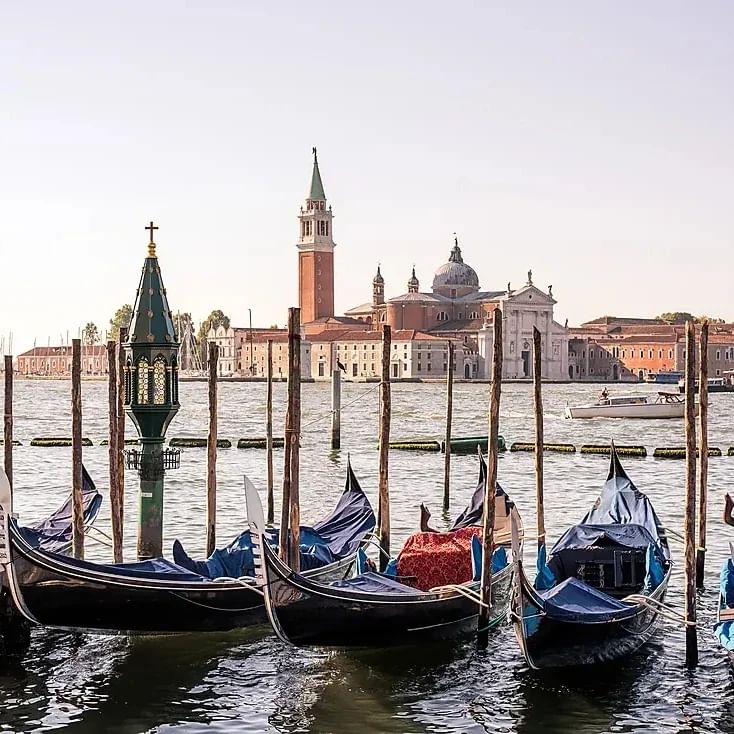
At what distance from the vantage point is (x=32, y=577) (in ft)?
20.1

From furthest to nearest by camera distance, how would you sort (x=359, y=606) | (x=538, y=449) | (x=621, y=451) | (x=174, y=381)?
(x=621, y=451) → (x=538, y=449) → (x=174, y=381) → (x=359, y=606)

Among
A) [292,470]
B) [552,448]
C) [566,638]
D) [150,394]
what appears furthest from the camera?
[552,448]

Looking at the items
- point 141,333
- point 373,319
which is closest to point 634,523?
point 141,333

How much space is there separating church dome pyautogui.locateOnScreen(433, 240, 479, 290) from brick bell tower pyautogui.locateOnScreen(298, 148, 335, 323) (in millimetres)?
6894

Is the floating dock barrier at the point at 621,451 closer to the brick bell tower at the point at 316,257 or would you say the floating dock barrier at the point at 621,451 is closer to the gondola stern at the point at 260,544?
the gondola stern at the point at 260,544

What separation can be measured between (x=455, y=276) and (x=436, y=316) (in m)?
3.59

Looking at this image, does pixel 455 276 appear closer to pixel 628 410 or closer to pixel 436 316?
pixel 436 316

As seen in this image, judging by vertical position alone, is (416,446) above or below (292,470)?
below

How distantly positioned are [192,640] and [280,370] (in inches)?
2541

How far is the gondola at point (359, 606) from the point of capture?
587 cm

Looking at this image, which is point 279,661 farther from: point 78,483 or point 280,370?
point 280,370

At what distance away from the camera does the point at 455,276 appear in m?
75.0

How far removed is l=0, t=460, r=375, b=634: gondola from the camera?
20.0 feet

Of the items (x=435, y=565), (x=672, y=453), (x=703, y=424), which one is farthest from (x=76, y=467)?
(x=672, y=453)
